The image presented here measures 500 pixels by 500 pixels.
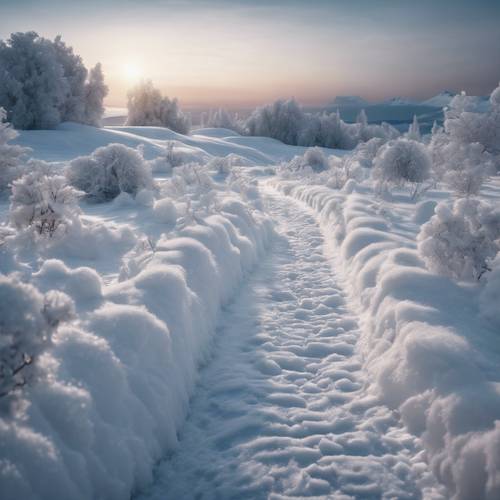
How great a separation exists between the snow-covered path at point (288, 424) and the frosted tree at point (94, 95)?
3530 centimetres

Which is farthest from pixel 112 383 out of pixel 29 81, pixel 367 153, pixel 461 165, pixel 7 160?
pixel 29 81

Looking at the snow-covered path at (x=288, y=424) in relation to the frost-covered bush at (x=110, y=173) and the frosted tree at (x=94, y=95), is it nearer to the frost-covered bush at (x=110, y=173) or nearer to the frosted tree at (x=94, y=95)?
the frost-covered bush at (x=110, y=173)

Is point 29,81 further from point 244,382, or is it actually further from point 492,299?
point 492,299

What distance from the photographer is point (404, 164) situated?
13.5m

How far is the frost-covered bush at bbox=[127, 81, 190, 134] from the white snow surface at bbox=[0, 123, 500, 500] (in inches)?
1831

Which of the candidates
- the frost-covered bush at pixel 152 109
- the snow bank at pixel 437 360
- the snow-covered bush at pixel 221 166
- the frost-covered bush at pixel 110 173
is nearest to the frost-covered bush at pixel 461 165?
the snow bank at pixel 437 360

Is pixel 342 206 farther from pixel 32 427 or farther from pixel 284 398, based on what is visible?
pixel 32 427

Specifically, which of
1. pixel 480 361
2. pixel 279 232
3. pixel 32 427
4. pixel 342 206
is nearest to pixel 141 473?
pixel 32 427

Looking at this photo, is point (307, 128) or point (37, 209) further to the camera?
point (307, 128)

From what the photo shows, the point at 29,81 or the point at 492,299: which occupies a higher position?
the point at 29,81

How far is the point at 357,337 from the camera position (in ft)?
15.5

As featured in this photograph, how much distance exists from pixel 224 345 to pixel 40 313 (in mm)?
2827

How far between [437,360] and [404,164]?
1195 cm

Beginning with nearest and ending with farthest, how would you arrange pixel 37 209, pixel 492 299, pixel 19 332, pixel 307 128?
pixel 19 332 < pixel 492 299 < pixel 37 209 < pixel 307 128
